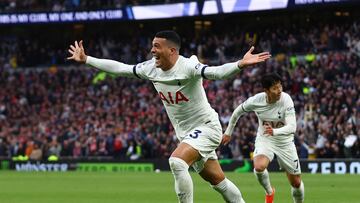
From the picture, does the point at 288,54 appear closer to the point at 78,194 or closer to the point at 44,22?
the point at 44,22

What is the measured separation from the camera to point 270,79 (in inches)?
546

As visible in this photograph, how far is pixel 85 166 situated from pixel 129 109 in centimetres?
470

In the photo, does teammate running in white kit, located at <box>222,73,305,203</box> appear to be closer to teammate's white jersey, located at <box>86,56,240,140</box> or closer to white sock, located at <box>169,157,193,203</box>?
teammate's white jersey, located at <box>86,56,240,140</box>

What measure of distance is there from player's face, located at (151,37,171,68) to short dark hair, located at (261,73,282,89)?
3.69 m

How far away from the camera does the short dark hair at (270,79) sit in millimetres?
13844

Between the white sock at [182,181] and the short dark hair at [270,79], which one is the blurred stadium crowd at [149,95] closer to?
the short dark hair at [270,79]

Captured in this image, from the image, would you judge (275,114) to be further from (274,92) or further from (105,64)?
(105,64)

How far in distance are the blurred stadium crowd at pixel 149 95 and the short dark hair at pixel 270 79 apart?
52.4ft

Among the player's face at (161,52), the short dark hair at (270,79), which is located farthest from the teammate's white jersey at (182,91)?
the short dark hair at (270,79)

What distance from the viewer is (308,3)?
1416 inches

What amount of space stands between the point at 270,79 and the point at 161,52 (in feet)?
12.6

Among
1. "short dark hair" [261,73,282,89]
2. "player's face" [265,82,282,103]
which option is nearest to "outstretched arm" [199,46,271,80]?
"short dark hair" [261,73,282,89]

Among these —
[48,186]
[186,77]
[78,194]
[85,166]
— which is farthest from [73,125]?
[186,77]

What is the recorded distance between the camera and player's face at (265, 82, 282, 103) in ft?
46.0
